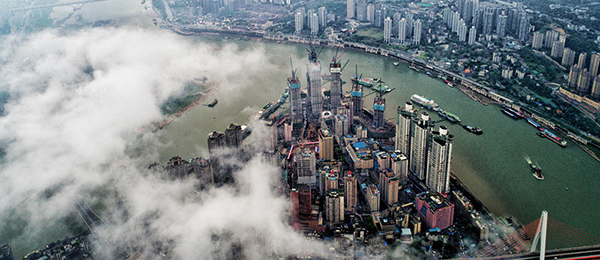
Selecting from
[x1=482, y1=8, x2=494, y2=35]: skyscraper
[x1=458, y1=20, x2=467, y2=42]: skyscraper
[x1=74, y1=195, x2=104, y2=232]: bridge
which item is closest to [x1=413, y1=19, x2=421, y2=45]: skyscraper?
[x1=458, y1=20, x2=467, y2=42]: skyscraper

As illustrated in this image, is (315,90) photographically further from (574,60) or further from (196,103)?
(574,60)

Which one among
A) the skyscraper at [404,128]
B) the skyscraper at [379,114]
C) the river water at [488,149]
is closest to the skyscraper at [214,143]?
the river water at [488,149]

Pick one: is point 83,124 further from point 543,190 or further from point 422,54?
point 422,54

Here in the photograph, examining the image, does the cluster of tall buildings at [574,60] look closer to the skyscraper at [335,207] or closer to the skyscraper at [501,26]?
the skyscraper at [501,26]

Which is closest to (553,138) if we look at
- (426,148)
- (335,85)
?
(426,148)

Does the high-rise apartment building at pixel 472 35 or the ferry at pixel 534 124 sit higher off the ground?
the high-rise apartment building at pixel 472 35
